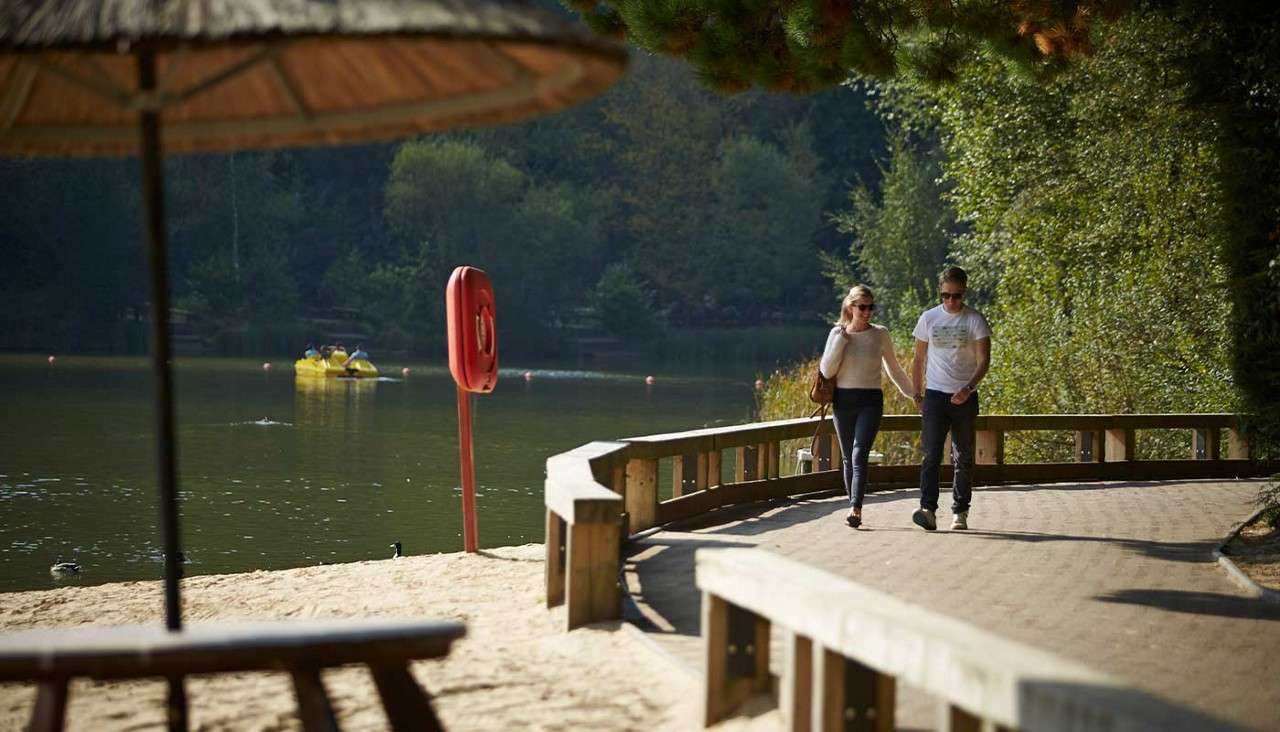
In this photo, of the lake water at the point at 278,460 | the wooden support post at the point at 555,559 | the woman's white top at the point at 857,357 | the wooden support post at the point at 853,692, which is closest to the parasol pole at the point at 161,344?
the wooden support post at the point at 853,692

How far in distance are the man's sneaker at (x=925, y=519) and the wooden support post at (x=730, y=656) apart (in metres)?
5.83

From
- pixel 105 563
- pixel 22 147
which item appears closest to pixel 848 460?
pixel 22 147

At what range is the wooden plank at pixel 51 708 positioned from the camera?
4.64 m

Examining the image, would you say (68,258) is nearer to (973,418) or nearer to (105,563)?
(105,563)

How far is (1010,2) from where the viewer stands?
12.6m

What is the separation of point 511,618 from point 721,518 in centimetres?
376

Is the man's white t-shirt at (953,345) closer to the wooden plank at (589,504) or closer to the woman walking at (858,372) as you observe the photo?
the woman walking at (858,372)

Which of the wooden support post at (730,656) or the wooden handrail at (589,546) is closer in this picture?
the wooden support post at (730,656)

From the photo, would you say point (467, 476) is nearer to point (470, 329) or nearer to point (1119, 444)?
point (470, 329)

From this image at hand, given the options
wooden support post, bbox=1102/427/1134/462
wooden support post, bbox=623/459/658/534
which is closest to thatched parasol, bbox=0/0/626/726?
wooden support post, bbox=623/459/658/534

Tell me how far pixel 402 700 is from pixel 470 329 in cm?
747

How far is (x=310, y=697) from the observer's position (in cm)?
494

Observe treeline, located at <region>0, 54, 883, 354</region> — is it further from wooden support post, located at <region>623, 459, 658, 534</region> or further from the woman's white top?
wooden support post, located at <region>623, 459, 658, 534</region>

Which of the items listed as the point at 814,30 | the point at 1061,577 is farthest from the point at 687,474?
the point at 1061,577
